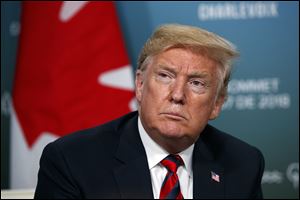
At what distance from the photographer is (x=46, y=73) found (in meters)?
3.18

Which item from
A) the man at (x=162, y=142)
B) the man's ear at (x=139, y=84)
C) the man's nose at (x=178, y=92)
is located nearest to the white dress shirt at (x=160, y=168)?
the man at (x=162, y=142)

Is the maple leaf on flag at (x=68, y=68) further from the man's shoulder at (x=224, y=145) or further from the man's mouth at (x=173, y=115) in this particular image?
the man's mouth at (x=173, y=115)

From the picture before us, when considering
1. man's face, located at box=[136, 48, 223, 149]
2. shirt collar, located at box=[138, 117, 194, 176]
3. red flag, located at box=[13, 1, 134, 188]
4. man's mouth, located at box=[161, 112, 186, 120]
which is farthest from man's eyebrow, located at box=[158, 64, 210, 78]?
red flag, located at box=[13, 1, 134, 188]

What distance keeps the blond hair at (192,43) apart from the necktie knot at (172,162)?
1.05ft

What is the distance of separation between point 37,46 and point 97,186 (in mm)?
1531

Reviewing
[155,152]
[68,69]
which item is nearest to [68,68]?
[68,69]

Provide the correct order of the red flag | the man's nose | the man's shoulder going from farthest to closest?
the red flag → the man's shoulder → the man's nose

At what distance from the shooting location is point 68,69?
126 inches

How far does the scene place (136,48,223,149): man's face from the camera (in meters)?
1.86

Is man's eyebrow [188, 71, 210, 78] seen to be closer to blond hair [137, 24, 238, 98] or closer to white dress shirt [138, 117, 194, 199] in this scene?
blond hair [137, 24, 238, 98]

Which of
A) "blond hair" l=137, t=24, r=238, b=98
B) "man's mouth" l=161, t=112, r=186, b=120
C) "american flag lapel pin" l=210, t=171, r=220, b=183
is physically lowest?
"american flag lapel pin" l=210, t=171, r=220, b=183

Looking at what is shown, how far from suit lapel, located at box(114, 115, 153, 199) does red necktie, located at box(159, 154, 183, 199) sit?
51mm

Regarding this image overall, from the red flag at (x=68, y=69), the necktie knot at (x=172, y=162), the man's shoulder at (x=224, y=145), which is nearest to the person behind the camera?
the necktie knot at (x=172, y=162)

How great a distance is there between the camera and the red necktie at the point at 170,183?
188 centimetres
